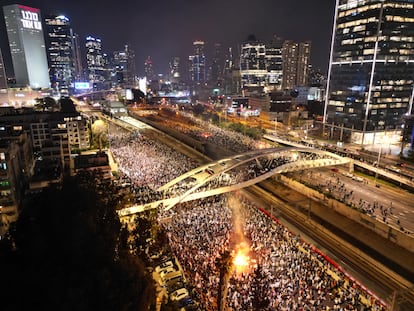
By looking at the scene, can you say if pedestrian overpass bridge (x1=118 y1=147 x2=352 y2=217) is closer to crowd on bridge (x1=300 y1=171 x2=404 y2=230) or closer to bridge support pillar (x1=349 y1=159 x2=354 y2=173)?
bridge support pillar (x1=349 y1=159 x2=354 y2=173)

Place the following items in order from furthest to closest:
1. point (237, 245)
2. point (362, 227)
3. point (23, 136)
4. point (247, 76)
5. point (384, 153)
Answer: point (247, 76) < point (384, 153) < point (23, 136) < point (362, 227) < point (237, 245)

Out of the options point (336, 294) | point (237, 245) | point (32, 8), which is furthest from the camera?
point (32, 8)

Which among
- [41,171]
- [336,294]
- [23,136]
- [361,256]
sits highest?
[23,136]

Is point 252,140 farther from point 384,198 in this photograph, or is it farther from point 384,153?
point 384,198

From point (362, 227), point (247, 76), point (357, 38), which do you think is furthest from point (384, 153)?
point (247, 76)

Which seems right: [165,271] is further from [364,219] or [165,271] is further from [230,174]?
[364,219]

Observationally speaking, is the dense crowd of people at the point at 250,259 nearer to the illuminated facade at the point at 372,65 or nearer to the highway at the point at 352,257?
the highway at the point at 352,257

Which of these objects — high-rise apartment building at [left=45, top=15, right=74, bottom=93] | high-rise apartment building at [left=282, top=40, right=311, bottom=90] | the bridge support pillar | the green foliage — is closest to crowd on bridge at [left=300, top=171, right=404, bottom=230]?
the bridge support pillar

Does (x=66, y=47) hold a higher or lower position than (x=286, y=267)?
higher
